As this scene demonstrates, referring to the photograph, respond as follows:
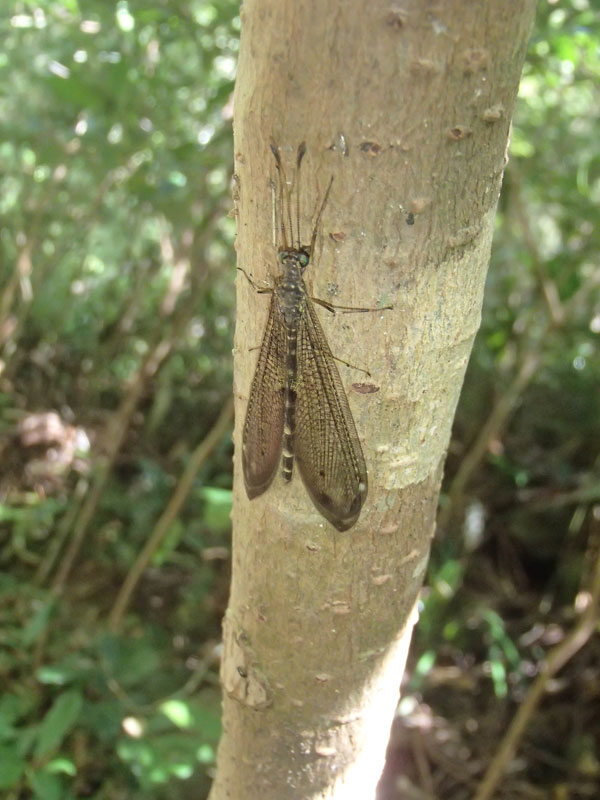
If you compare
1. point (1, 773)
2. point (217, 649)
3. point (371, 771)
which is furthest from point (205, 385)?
point (371, 771)

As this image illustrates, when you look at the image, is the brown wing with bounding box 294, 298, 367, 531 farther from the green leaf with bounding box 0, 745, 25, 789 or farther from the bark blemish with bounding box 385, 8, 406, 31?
the green leaf with bounding box 0, 745, 25, 789

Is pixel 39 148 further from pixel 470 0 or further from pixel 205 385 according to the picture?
pixel 470 0

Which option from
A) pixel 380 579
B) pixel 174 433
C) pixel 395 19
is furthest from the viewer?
pixel 174 433

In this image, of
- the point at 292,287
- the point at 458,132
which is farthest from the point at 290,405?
the point at 458,132

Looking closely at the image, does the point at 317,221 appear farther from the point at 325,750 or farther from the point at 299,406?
the point at 325,750

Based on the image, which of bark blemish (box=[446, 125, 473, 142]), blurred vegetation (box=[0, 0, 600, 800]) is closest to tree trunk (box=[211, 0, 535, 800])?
bark blemish (box=[446, 125, 473, 142])

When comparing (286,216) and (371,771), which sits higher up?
(286,216)
